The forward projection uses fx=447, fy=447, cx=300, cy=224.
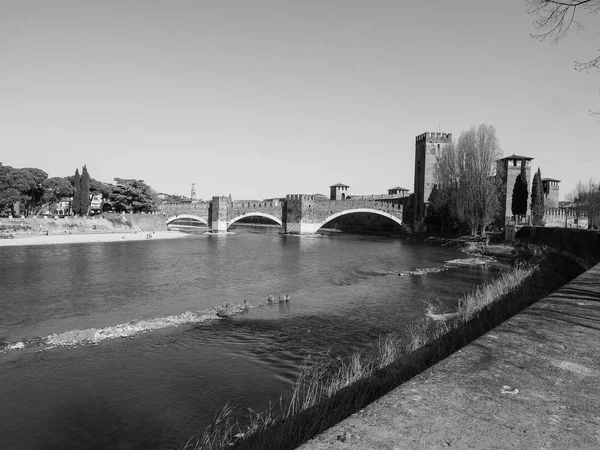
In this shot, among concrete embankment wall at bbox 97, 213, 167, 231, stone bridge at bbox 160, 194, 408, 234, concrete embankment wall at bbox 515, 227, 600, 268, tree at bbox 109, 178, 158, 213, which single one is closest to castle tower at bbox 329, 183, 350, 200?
stone bridge at bbox 160, 194, 408, 234

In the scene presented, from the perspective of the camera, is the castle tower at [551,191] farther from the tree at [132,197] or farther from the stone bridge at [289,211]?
the tree at [132,197]

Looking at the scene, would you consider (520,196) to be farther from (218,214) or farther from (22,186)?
(22,186)

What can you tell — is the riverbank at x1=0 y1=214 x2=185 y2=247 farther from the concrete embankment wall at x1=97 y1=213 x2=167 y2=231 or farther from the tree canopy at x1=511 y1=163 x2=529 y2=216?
the tree canopy at x1=511 y1=163 x2=529 y2=216

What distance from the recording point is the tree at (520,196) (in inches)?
1938

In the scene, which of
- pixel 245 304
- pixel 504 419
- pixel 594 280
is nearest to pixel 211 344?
pixel 245 304

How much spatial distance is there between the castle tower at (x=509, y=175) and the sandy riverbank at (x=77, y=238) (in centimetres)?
4194

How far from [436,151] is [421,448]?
70.8 m

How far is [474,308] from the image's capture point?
42.0 ft

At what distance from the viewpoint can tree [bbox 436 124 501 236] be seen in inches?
1774

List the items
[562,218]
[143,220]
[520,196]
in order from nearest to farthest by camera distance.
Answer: [520,196] < [562,218] < [143,220]

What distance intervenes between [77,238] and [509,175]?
168 ft

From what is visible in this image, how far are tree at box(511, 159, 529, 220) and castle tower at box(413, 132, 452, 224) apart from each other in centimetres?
1714

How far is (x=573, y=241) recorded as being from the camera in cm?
2378

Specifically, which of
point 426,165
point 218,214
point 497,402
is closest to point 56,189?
point 218,214
